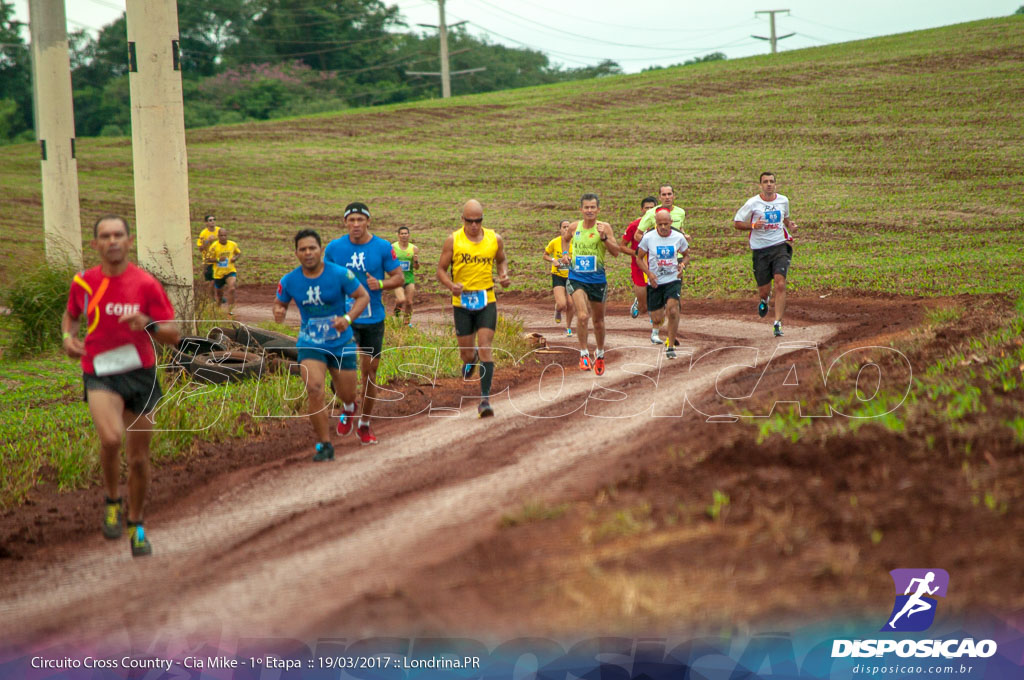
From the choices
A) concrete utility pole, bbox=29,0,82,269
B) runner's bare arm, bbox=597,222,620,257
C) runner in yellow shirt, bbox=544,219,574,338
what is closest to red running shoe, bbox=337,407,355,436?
runner's bare arm, bbox=597,222,620,257

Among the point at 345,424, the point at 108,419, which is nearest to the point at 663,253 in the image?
the point at 345,424

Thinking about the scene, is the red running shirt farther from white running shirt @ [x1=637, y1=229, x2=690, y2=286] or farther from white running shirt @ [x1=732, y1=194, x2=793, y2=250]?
white running shirt @ [x1=732, y1=194, x2=793, y2=250]

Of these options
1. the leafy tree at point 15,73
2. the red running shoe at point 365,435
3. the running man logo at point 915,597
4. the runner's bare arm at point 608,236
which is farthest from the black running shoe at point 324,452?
the leafy tree at point 15,73

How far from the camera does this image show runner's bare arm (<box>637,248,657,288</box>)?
45.4ft

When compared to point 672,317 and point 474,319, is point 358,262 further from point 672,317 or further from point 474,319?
point 672,317

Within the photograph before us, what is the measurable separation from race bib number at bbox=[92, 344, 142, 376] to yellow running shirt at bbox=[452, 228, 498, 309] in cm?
434

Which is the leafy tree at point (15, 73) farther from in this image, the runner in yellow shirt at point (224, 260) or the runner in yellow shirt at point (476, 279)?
the runner in yellow shirt at point (476, 279)

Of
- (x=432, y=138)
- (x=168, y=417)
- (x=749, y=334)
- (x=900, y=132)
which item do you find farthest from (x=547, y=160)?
(x=168, y=417)

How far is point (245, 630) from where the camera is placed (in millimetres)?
5457

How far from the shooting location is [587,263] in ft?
43.5

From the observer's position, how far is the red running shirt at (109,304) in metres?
7.19

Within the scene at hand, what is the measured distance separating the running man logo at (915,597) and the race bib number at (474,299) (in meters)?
6.31

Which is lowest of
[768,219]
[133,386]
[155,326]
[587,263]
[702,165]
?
[133,386]

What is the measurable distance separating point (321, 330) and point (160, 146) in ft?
24.0
